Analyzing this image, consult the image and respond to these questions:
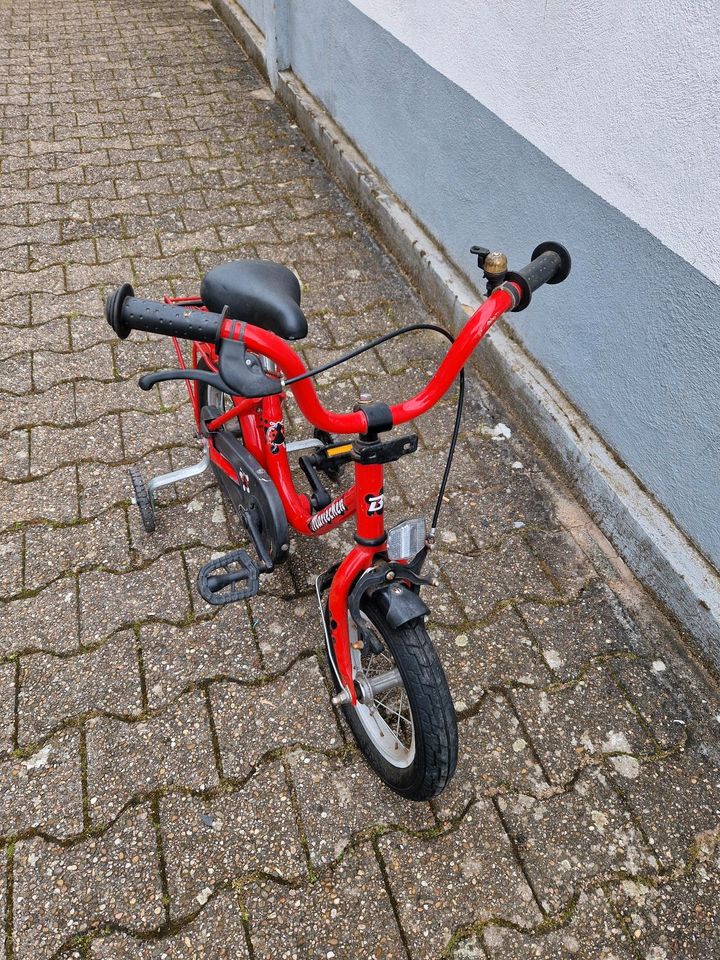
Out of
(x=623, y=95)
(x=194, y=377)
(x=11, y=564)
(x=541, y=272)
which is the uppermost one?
(x=623, y=95)

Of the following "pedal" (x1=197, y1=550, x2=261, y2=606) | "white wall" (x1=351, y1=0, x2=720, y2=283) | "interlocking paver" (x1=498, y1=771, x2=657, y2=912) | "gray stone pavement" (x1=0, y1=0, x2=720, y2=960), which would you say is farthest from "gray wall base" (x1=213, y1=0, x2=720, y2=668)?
"pedal" (x1=197, y1=550, x2=261, y2=606)

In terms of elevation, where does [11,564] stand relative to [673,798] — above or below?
below

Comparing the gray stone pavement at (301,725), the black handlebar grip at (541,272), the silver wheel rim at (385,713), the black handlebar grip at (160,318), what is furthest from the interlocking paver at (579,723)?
the black handlebar grip at (160,318)

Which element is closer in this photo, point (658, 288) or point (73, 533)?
point (658, 288)

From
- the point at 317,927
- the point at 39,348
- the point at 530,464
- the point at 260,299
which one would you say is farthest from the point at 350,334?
the point at 317,927

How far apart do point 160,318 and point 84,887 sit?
142 centimetres

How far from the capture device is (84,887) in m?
1.73

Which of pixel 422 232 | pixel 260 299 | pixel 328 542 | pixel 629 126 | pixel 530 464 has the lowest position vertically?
pixel 328 542

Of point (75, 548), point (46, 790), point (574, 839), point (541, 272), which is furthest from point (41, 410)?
point (574, 839)

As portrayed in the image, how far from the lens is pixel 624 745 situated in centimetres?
204

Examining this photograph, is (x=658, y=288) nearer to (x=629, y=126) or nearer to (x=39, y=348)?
(x=629, y=126)

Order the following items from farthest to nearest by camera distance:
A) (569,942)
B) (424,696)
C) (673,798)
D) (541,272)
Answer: (673,798), (569,942), (424,696), (541,272)

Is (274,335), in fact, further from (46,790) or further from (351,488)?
(46,790)

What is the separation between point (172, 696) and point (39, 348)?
1888 mm
